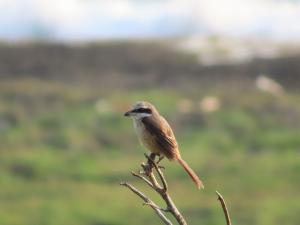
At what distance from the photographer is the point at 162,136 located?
31.8 ft

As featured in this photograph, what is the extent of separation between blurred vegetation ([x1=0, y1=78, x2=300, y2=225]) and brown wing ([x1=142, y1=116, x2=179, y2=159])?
4699 inches

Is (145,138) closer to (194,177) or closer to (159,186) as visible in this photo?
(194,177)

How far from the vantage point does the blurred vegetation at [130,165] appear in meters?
139

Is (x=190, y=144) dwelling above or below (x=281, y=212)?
above

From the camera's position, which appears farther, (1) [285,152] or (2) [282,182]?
(1) [285,152]

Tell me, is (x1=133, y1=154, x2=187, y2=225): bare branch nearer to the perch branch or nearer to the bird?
the perch branch

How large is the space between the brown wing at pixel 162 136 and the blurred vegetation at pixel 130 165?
119 m

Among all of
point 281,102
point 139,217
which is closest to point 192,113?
point 281,102

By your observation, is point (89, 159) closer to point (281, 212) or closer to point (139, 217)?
point (139, 217)

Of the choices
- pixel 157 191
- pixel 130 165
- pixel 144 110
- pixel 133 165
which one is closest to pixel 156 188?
pixel 157 191

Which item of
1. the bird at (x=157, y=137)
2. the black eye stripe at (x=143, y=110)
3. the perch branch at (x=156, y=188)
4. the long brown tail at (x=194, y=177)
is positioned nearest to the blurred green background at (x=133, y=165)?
the bird at (x=157, y=137)

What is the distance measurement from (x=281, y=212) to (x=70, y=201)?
35393mm

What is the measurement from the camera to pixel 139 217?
458ft

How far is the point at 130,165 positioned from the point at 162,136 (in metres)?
153
